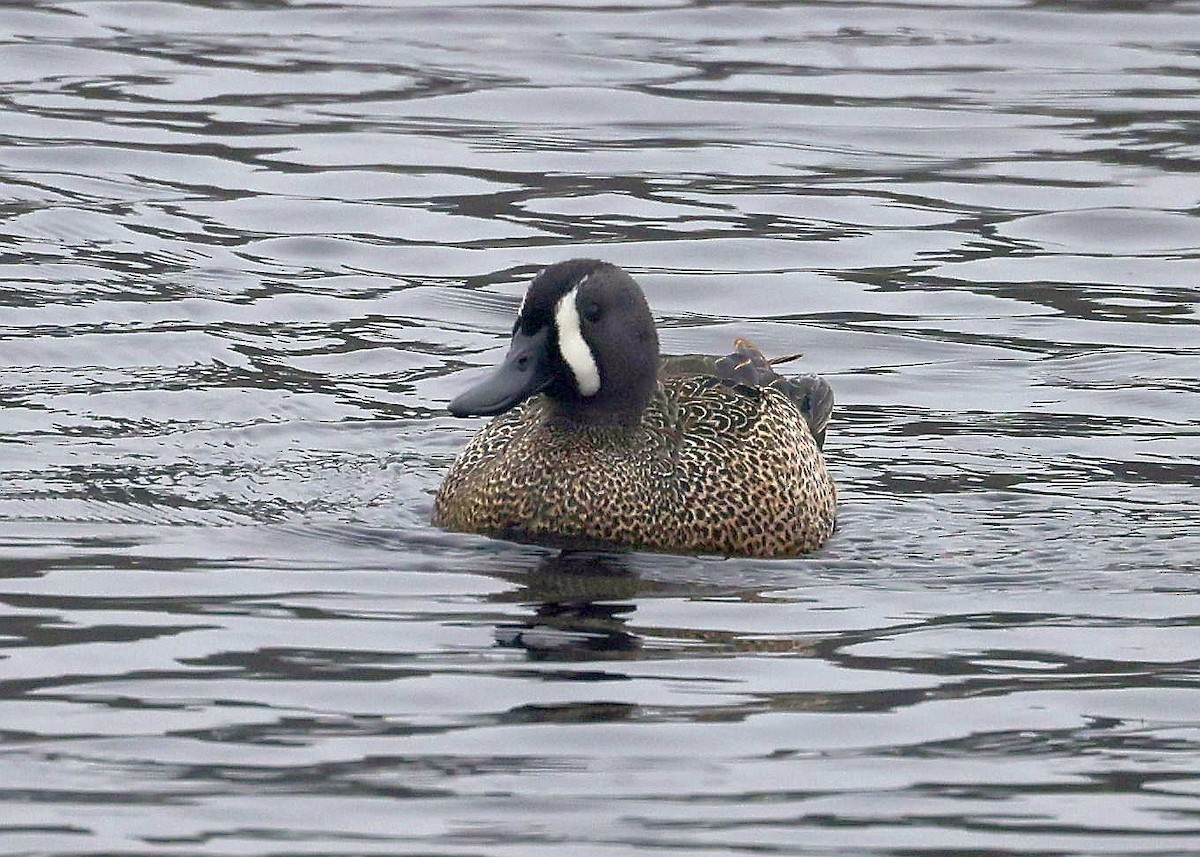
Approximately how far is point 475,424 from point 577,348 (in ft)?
7.32

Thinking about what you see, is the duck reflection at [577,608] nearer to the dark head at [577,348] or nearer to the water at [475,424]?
the water at [475,424]


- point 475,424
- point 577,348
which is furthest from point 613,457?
point 475,424

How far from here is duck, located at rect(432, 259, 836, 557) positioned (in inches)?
376

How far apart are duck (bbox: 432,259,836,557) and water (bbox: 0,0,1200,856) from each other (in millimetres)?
226

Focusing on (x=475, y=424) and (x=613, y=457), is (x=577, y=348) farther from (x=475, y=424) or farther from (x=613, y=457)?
(x=475, y=424)

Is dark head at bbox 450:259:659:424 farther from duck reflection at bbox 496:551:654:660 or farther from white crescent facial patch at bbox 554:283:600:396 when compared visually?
duck reflection at bbox 496:551:654:660

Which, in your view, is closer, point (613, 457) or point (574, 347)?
point (574, 347)

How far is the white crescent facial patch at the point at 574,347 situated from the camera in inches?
375

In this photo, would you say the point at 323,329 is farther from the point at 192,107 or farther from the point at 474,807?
the point at 474,807

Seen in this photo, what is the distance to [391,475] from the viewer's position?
10766 millimetres

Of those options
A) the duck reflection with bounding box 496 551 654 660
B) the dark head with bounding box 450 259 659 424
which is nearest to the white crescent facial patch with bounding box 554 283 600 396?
the dark head with bounding box 450 259 659 424

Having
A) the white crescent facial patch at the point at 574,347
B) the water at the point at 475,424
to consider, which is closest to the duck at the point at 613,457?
the white crescent facial patch at the point at 574,347

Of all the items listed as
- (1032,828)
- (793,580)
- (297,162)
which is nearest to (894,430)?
(793,580)

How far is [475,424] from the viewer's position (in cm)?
1178
